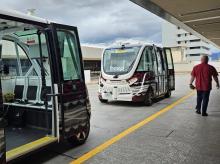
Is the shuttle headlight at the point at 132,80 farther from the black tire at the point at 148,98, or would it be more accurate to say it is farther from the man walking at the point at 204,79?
the man walking at the point at 204,79

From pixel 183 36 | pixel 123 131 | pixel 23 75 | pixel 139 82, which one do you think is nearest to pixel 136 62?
pixel 139 82

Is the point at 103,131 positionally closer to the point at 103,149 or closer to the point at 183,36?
the point at 103,149

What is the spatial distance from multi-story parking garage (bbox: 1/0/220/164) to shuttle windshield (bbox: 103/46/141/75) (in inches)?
56.1

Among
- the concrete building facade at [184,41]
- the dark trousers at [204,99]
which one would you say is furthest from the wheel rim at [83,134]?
the concrete building facade at [184,41]

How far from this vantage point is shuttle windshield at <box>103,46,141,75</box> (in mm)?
10166

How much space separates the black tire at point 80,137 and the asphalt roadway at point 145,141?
101mm

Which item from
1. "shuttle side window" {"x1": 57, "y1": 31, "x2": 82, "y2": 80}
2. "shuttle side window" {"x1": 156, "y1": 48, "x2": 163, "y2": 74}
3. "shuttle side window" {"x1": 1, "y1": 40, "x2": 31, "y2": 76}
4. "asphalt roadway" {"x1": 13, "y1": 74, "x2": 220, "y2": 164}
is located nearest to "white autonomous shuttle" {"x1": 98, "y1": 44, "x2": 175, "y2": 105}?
"shuttle side window" {"x1": 156, "y1": 48, "x2": 163, "y2": 74}

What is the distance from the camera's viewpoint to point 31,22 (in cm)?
419

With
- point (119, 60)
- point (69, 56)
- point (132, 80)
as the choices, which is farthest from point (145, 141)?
point (119, 60)

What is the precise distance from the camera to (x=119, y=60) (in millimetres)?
10445

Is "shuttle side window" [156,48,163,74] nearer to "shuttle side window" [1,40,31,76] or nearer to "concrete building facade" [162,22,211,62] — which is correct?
"shuttle side window" [1,40,31,76]

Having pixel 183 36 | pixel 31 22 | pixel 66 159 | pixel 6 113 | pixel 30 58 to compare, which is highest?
pixel 183 36

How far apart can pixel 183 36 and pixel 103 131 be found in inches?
3741

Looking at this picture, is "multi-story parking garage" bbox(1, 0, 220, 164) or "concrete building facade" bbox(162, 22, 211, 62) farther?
"concrete building facade" bbox(162, 22, 211, 62)
